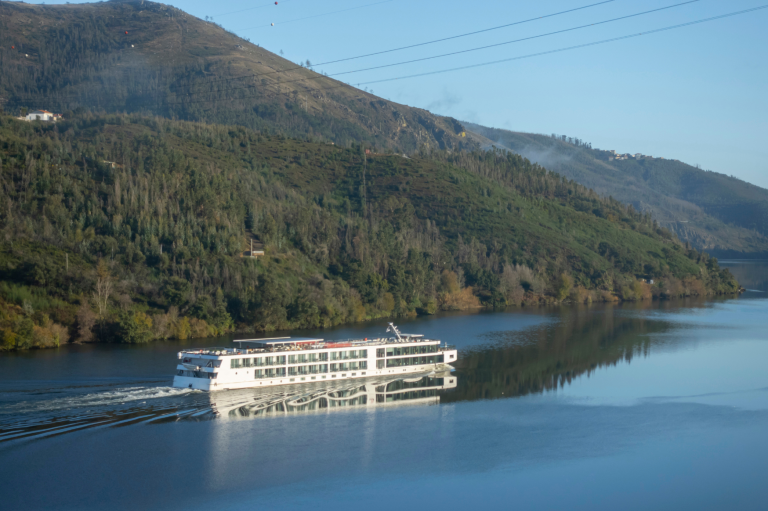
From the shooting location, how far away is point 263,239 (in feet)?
262

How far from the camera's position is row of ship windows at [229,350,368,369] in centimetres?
4244

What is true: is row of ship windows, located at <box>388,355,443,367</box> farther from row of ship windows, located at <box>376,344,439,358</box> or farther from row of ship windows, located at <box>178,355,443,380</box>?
row of ship windows, located at <box>376,344,439,358</box>

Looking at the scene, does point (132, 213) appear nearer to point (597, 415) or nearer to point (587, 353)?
point (587, 353)

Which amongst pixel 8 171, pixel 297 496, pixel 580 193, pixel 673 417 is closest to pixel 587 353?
pixel 673 417

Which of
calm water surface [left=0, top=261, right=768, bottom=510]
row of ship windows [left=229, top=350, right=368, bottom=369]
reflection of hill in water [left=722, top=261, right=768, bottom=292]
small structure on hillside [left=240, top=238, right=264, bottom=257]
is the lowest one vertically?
calm water surface [left=0, top=261, right=768, bottom=510]

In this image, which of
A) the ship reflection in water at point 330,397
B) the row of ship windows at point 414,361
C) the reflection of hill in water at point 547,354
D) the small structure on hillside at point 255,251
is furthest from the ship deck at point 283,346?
the small structure on hillside at point 255,251

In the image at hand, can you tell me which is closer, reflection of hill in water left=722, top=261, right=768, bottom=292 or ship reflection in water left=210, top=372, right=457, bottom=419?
ship reflection in water left=210, top=372, right=457, bottom=419

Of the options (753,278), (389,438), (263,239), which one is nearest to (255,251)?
(263,239)

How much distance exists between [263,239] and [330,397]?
4019cm

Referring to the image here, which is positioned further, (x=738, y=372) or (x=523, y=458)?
(x=738, y=372)

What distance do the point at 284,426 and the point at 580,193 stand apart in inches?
5336

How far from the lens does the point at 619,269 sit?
116m

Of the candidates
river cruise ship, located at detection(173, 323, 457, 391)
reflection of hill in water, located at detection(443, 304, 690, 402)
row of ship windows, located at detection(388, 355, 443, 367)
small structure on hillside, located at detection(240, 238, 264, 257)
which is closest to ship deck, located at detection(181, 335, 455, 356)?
river cruise ship, located at detection(173, 323, 457, 391)

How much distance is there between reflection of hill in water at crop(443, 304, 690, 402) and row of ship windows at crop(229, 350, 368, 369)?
272 inches
